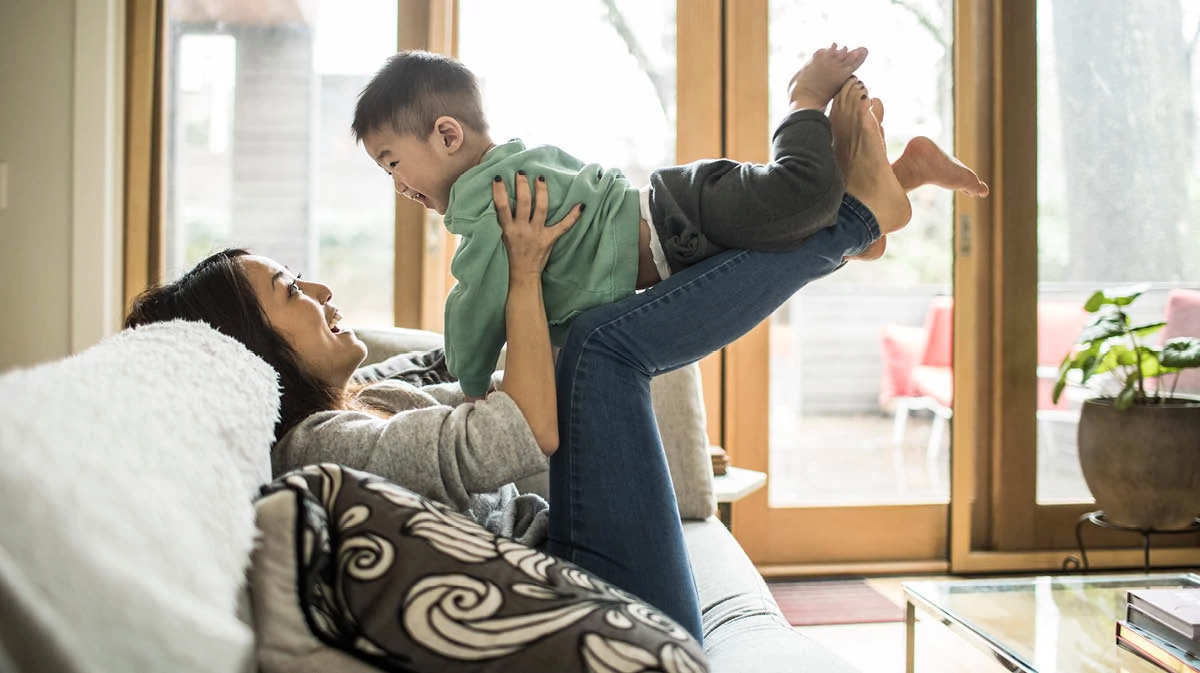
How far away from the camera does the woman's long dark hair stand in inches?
48.6

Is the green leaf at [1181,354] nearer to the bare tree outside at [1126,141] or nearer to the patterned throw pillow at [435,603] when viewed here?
the bare tree outside at [1126,141]

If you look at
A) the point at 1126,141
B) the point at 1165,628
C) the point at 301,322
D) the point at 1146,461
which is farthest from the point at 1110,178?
the point at 301,322

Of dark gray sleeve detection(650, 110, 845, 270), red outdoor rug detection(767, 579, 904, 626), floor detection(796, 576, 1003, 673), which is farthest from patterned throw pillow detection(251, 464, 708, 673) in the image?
red outdoor rug detection(767, 579, 904, 626)

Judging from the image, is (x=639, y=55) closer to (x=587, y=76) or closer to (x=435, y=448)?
(x=587, y=76)

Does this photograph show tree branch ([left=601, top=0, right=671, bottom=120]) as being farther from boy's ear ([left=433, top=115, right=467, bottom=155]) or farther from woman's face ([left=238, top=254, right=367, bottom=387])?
woman's face ([left=238, top=254, right=367, bottom=387])

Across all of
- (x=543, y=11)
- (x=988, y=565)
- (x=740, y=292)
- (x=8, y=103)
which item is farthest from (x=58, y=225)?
(x=988, y=565)

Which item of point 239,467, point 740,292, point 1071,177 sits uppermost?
point 1071,177

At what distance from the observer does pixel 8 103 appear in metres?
2.64

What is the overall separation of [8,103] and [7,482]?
2.69 meters

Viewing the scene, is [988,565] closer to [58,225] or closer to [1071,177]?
[1071,177]

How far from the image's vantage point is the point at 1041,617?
1.87 metres

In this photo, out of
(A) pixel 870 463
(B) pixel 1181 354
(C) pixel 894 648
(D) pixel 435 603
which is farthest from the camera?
(A) pixel 870 463

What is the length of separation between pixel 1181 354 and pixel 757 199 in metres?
2.04

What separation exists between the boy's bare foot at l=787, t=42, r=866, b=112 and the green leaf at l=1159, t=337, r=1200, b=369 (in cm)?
185
